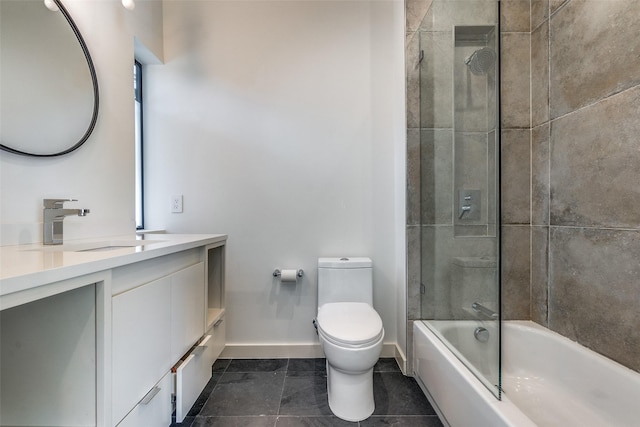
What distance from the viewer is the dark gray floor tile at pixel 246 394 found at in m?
1.37

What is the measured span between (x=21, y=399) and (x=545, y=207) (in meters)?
2.21

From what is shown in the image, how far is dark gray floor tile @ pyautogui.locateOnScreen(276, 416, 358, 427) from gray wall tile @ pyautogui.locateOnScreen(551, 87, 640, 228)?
4.81 ft

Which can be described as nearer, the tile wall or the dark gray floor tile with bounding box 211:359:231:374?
the tile wall

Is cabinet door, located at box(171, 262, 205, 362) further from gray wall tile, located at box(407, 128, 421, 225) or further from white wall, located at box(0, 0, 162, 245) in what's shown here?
gray wall tile, located at box(407, 128, 421, 225)

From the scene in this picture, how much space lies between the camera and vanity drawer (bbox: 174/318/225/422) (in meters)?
1.09

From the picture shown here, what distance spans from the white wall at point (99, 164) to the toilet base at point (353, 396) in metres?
1.45

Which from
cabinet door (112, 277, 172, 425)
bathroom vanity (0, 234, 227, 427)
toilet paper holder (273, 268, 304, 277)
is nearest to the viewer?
bathroom vanity (0, 234, 227, 427)

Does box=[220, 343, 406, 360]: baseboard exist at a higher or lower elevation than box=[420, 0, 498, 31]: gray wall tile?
lower

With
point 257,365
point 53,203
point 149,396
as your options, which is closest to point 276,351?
point 257,365

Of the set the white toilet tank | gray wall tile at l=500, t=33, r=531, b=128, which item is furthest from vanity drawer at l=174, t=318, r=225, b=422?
gray wall tile at l=500, t=33, r=531, b=128

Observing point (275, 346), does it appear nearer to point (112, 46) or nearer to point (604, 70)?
point (112, 46)

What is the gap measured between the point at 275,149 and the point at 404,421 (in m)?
1.75

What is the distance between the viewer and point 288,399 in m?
1.45

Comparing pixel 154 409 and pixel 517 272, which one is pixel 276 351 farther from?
pixel 517 272
